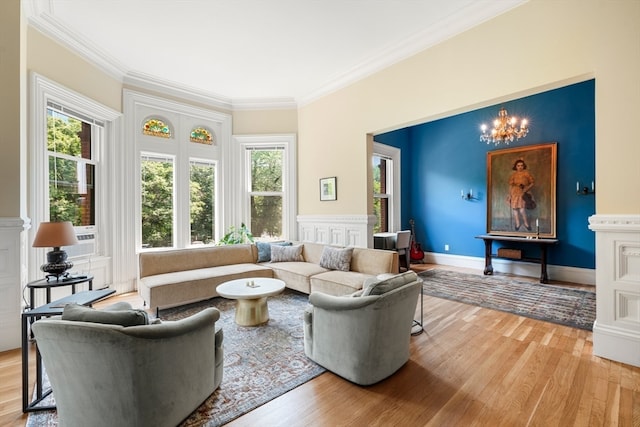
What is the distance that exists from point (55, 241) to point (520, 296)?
5595 mm

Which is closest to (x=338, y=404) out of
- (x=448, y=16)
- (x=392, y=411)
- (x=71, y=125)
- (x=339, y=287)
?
(x=392, y=411)

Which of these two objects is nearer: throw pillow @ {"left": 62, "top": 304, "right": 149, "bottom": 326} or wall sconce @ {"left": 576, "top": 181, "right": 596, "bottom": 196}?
throw pillow @ {"left": 62, "top": 304, "right": 149, "bottom": 326}

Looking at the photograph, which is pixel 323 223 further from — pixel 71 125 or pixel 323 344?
pixel 71 125

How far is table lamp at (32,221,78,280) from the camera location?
256cm

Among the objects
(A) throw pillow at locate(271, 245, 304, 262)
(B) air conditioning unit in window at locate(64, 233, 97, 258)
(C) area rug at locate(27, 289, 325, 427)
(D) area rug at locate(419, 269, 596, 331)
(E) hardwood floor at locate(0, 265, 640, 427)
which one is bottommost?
(E) hardwood floor at locate(0, 265, 640, 427)

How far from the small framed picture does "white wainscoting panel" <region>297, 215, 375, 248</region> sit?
0.34 meters

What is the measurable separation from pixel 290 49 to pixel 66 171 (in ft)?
11.1

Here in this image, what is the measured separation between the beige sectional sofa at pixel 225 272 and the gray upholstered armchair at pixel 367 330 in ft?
3.71

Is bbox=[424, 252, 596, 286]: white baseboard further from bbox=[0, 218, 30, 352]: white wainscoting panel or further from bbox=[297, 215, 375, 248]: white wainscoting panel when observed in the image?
bbox=[0, 218, 30, 352]: white wainscoting panel

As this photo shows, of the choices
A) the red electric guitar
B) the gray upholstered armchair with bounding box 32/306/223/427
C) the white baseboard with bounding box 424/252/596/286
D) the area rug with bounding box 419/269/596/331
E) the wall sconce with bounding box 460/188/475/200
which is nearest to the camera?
the gray upholstered armchair with bounding box 32/306/223/427

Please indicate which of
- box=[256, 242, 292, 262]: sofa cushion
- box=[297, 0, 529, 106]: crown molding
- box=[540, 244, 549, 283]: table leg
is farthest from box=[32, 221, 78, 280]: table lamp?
box=[540, 244, 549, 283]: table leg

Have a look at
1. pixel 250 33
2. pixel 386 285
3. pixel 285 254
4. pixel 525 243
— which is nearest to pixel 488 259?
pixel 525 243

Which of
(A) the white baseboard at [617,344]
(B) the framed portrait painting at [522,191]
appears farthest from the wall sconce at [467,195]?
(A) the white baseboard at [617,344]

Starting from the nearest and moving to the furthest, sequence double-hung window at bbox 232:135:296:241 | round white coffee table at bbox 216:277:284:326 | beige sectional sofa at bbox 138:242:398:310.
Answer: round white coffee table at bbox 216:277:284:326 → beige sectional sofa at bbox 138:242:398:310 → double-hung window at bbox 232:135:296:241
